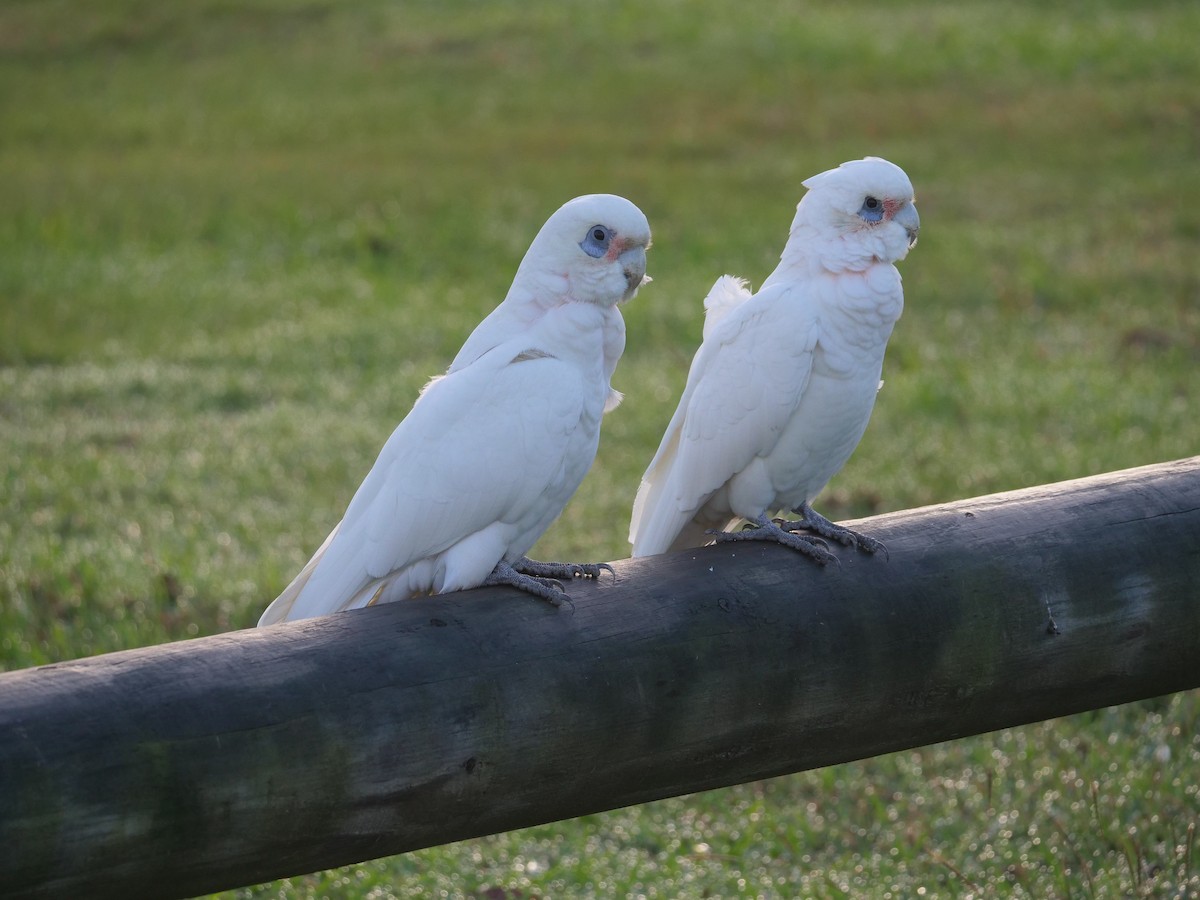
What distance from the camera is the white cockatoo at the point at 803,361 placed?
2.80 m

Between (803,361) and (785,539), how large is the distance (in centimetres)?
53

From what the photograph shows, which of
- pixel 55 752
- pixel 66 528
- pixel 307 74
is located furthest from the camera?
pixel 307 74

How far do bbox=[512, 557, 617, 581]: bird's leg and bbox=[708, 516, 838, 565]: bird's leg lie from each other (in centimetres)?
34

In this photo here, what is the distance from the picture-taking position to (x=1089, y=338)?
7406 millimetres

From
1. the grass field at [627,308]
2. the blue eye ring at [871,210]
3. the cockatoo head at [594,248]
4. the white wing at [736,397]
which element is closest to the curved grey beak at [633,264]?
the cockatoo head at [594,248]

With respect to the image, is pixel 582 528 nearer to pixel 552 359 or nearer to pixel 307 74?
pixel 552 359

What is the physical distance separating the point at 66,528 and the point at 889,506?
3.21 metres

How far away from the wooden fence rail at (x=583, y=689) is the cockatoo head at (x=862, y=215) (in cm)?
65

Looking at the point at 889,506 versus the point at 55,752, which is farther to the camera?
the point at 889,506

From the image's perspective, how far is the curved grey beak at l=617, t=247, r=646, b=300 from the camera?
255 cm

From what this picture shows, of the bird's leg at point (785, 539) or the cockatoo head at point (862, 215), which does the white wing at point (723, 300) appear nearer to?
the cockatoo head at point (862, 215)

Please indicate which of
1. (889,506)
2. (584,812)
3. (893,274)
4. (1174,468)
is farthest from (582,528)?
(584,812)

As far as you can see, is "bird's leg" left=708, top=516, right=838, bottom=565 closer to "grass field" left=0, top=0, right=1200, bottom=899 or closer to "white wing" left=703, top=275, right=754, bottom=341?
"white wing" left=703, top=275, right=754, bottom=341

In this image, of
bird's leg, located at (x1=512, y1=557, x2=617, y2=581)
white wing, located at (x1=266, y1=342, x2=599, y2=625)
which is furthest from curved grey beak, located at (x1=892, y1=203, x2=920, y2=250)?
bird's leg, located at (x1=512, y1=557, x2=617, y2=581)
